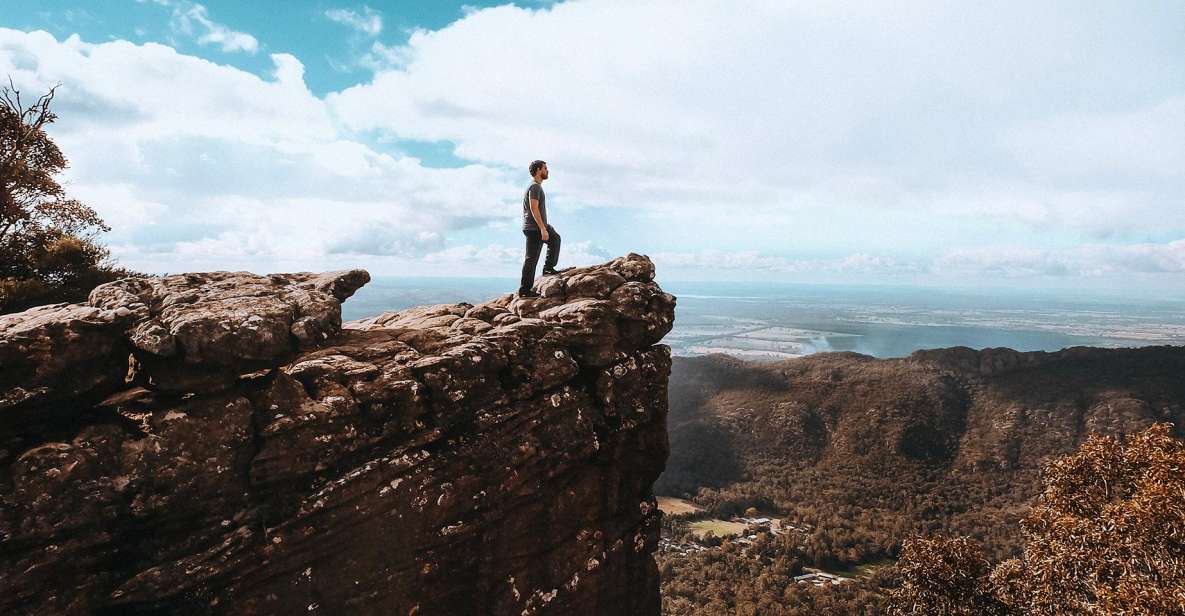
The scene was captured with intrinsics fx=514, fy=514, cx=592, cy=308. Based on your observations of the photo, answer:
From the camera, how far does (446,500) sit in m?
14.0

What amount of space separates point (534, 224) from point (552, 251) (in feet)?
7.26

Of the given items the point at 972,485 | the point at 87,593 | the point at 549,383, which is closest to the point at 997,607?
the point at 549,383

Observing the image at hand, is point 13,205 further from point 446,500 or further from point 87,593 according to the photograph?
point 446,500

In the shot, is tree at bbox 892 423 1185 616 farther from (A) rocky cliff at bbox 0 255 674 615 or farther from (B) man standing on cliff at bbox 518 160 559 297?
(B) man standing on cliff at bbox 518 160 559 297

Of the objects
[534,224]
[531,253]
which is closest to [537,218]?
[534,224]

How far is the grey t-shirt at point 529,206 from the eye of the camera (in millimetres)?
18328

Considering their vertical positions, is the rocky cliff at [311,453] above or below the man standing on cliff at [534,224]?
below

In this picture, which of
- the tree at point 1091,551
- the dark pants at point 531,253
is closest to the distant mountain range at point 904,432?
the tree at point 1091,551

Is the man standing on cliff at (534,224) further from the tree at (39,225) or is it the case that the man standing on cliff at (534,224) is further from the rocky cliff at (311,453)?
the tree at (39,225)

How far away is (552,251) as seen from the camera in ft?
68.1

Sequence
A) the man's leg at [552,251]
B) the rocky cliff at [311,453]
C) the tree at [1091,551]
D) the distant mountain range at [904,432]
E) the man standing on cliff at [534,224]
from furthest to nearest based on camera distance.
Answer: the distant mountain range at [904,432] < the man's leg at [552,251] < the man standing on cliff at [534,224] < the tree at [1091,551] < the rocky cliff at [311,453]

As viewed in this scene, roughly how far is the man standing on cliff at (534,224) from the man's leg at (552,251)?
0.98 feet

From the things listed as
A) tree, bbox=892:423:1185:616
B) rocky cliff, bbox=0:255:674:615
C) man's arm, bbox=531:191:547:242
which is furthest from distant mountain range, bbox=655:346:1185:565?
man's arm, bbox=531:191:547:242

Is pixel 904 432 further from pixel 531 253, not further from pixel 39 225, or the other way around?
pixel 39 225
